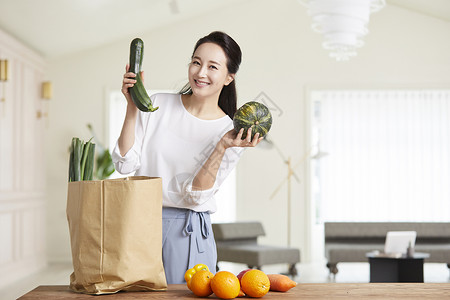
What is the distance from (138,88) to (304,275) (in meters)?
5.79

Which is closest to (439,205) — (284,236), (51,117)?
(284,236)

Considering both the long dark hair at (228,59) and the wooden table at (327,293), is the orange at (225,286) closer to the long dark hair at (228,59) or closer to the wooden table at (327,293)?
the wooden table at (327,293)

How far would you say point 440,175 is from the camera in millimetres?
8375

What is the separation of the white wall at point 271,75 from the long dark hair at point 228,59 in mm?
6323

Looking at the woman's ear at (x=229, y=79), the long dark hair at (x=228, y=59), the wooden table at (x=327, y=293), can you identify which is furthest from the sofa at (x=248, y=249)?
the wooden table at (x=327, y=293)

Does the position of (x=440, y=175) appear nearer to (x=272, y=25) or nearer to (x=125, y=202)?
(x=272, y=25)

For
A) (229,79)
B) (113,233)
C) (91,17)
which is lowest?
(113,233)

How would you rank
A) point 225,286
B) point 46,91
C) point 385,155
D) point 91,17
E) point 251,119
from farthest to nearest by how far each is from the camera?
point 385,155 < point 46,91 < point 91,17 < point 251,119 < point 225,286

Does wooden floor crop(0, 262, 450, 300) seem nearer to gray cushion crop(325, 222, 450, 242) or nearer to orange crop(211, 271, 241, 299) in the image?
gray cushion crop(325, 222, 450, 242)

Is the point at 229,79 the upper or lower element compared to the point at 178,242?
upper

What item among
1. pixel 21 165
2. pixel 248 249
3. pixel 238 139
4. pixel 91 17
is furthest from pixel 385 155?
pixel 238 139

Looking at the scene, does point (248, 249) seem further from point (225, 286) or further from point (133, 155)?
point (225, 286)

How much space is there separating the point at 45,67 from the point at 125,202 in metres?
7.40

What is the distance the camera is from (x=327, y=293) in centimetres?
136
